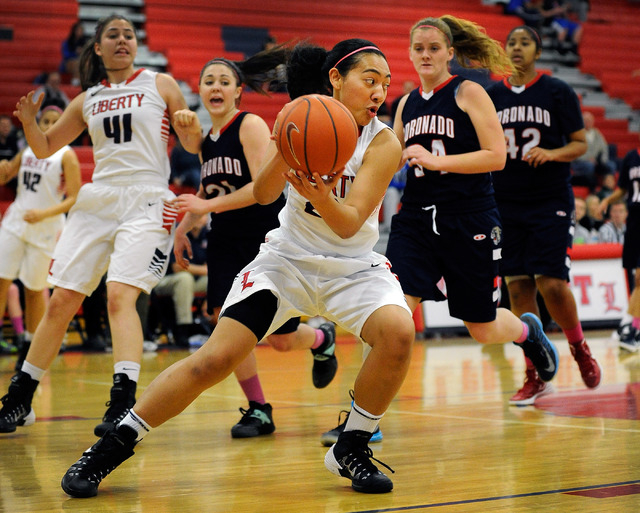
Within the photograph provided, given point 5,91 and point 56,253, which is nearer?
point 56,253

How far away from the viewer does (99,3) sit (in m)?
16.0

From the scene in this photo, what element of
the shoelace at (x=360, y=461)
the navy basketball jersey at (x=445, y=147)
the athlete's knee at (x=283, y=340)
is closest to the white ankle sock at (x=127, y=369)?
the athlete's knee at (x=283, y=340)

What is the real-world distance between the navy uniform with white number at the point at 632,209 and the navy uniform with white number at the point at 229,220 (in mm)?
5171

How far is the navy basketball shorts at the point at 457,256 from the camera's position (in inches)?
179

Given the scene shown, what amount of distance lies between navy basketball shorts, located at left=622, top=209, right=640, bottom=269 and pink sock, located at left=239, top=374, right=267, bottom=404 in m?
5.33

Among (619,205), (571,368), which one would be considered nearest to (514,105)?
(571,368)

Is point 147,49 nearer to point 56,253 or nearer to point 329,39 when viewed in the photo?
point 329,39

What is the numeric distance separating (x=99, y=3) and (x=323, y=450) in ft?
44.8

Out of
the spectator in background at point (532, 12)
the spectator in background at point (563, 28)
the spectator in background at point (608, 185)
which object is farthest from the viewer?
the spectator in background at point (563, 28)

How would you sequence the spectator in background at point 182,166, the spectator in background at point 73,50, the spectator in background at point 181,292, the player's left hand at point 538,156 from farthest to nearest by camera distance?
1. the spectator in background at point 73,50
2. the spectator in background at point 182,166
3. the spectator in background at point 181,292
4. the player's left hand at point 538,156

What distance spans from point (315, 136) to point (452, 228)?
1.72 m

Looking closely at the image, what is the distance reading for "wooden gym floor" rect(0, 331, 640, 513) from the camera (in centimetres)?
300

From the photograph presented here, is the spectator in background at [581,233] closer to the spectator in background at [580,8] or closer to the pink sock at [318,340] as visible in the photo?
the pink sock at [318,340]

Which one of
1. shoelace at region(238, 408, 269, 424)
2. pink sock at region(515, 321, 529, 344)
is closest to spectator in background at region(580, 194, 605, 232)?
pink sock at region(515, 321, 529, 344)
